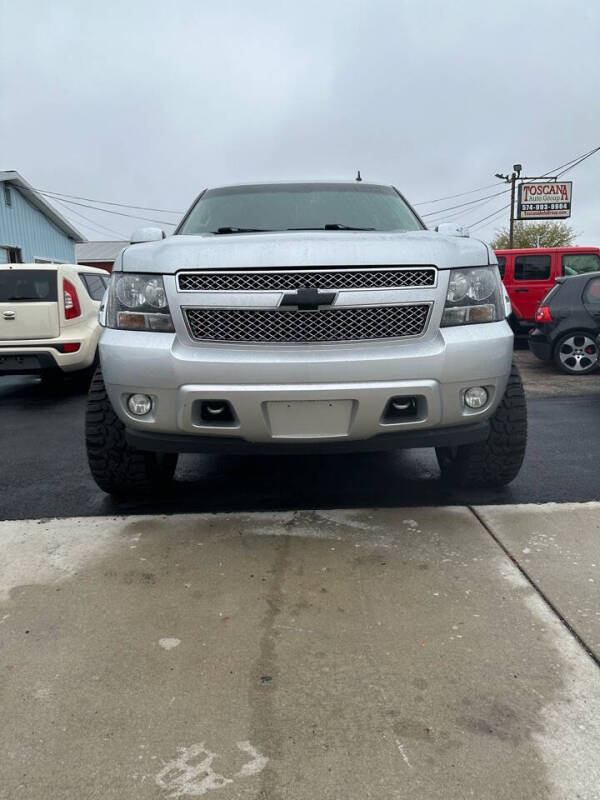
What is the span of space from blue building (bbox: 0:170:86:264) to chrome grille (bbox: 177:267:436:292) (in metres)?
19.2

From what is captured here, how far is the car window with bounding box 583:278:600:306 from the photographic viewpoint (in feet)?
28.6

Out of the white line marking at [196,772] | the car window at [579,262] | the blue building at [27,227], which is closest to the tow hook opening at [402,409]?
the white line marking at [196,772]

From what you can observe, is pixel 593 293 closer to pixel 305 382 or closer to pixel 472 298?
pixel 472 298

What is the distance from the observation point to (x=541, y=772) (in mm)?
1603

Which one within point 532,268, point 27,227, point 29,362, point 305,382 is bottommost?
point 29,362

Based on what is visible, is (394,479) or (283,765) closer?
(283,765)

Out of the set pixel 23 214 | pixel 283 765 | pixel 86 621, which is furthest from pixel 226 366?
pixel 23 214

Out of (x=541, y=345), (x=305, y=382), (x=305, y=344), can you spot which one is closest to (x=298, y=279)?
(x=305, y=344)

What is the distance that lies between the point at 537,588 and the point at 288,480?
176cm

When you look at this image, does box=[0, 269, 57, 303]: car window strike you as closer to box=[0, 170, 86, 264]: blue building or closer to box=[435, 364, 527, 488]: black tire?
box=[435, 364, 527, 488]: black tire

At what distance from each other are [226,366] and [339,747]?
1.47 metres

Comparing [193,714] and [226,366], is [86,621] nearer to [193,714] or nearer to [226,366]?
[193,714]

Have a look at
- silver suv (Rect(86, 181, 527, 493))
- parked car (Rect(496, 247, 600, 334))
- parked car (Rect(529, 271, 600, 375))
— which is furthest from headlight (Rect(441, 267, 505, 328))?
parked car (Rect(496, 247, 600, 334))

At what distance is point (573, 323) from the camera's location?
877 cm
